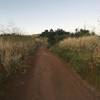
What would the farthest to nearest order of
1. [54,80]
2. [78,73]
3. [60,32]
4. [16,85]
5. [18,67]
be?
1. [60,32]
2. [18,67]
3. [78,73]
4. [54,80]
5. [16,85]

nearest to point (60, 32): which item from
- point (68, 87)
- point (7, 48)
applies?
point (7, 48)

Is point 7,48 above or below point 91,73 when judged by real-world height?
above

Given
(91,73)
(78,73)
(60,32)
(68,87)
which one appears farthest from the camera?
(60,32)

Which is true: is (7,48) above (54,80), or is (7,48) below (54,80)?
above

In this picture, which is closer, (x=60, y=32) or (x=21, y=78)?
(x=21, y=78)

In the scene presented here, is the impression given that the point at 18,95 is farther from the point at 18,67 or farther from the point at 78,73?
the point at 18,67

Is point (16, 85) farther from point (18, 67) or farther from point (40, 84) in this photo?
point (18, 67)

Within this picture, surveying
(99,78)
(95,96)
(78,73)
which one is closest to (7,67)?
(78,73)

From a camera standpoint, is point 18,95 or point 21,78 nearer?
point 18,95

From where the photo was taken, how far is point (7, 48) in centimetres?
1322

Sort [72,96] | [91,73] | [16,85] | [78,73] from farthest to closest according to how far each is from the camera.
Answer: [78,73] → [91,73] → [16,85] → [72,96]

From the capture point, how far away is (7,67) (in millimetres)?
10867

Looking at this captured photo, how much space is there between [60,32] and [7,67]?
65035 mm

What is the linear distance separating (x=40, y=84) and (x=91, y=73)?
8.44ft
